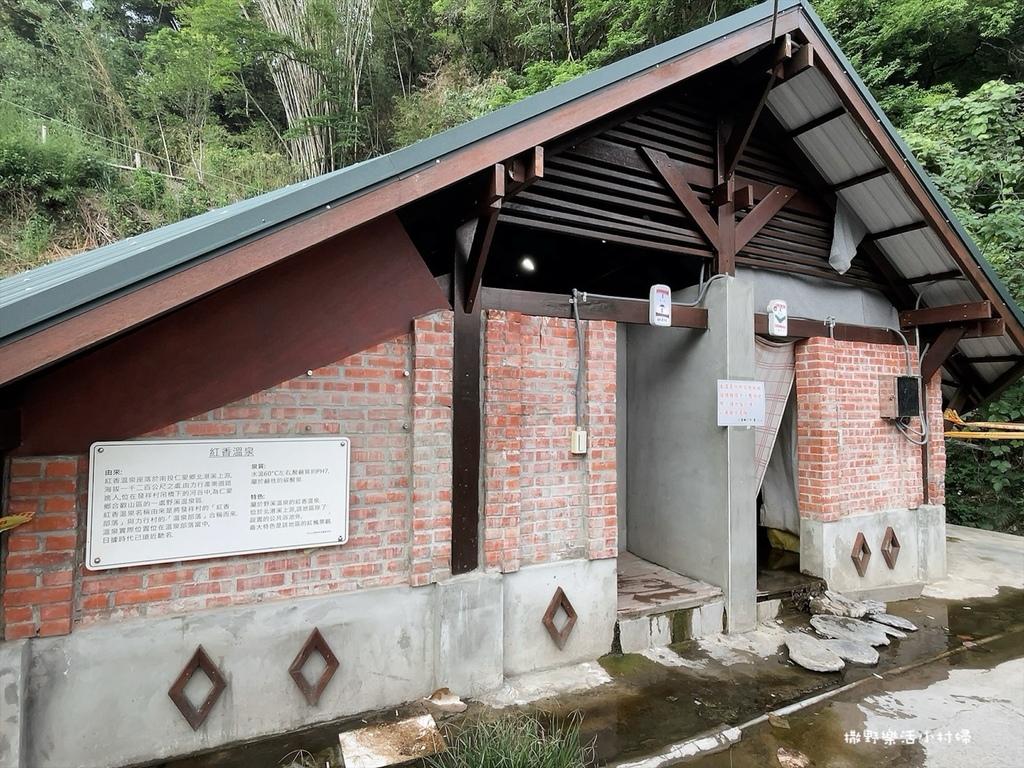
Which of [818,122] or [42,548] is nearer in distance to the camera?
[42,548]

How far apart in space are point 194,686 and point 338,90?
13184 mm

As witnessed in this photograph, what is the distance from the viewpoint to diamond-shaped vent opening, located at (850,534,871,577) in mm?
5430

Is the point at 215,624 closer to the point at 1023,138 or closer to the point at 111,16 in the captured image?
the point at 1023,138

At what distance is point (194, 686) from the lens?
284 centimetres

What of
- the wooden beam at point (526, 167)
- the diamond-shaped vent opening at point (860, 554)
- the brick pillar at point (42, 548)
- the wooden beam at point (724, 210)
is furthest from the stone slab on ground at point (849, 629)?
the brick pillar at point (42, 548)

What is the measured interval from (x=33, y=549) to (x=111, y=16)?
19201mm

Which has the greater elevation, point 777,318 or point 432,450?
point 777,318

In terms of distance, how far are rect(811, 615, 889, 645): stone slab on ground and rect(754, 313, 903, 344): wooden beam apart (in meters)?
2.65

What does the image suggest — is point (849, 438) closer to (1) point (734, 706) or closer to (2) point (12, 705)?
(1) point (734, 706)

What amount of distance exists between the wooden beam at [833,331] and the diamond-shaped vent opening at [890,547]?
207 centimetres

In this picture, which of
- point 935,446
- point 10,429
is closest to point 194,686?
point 10,429

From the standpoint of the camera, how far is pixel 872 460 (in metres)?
5.66

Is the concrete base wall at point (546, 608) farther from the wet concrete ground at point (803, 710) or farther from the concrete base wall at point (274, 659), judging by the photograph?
the wet concrete ground at point (803, 710)

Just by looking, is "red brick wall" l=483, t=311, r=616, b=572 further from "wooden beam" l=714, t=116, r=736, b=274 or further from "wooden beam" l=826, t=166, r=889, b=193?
"wooden beam" l=826, t=166, r=889, b=193
